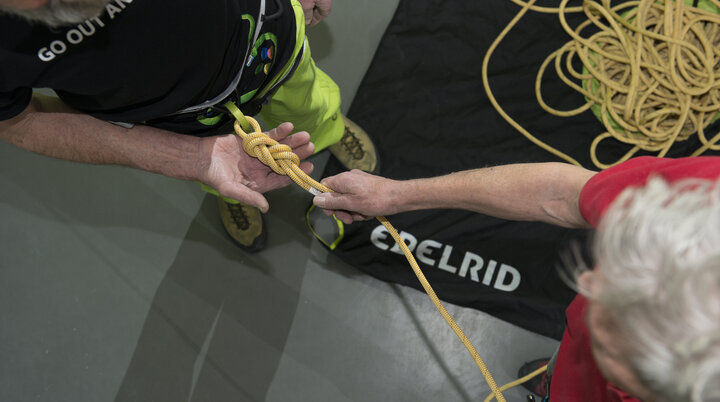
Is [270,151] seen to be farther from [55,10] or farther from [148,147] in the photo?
[55,10]

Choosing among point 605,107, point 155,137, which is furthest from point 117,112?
point 605,107

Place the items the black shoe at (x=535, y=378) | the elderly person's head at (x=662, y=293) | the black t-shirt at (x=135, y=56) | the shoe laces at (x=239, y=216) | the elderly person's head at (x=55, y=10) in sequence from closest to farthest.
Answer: the elderly person's head at (x=662, y=293)
the elderly person's head at (x=55, y=10)
the black t-shirt at (x=135, y=56)
the black shoe at (x=535, y=378)
the shoe laces at (x=239, y=216)

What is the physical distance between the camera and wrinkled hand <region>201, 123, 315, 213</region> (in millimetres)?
994

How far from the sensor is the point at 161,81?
2.64 ft

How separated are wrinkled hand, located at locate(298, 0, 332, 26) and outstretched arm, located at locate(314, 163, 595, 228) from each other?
0.42m

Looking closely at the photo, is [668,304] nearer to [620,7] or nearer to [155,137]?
[155,137]

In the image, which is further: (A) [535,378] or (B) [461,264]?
(B) [461,264]

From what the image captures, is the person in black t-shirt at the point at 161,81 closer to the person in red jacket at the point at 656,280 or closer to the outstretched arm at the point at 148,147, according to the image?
the outstretched arm at the point at 148,147

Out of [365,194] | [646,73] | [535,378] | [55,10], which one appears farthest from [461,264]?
[55,10]

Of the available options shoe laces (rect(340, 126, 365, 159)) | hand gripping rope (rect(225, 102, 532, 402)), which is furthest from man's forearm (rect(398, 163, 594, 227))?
shoe laces (rect(340, 126, 365, 159))

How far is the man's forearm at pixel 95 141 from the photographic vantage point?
91 cm

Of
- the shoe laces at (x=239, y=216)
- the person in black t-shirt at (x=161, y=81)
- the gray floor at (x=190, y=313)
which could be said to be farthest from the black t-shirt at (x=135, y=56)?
the gray floor at (x=190, y=313)

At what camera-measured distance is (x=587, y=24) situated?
172 cm

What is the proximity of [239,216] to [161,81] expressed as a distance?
0.75 m
